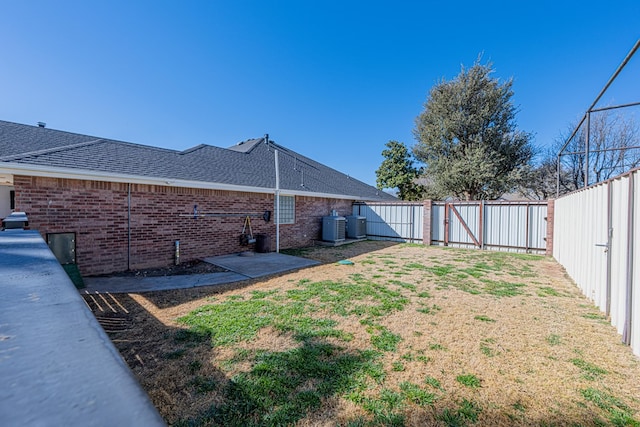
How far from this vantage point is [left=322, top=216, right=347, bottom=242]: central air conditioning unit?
1195cm

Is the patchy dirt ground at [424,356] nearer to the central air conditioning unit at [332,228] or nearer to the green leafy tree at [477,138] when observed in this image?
the central air conditioning unit at [332,228]

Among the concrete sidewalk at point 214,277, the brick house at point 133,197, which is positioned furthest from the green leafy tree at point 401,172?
the concrete sidewalk at point 214,277

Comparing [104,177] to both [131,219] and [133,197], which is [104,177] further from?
[131,219]

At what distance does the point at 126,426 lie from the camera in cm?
41

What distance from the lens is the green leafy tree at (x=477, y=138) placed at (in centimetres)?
1806

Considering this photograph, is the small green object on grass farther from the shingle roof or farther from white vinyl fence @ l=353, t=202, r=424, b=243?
white vinyl fence @ l=353, t=202, r=424, b=243

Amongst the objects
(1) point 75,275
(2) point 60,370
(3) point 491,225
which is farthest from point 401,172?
(2) point 60,370

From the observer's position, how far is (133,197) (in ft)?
22.5

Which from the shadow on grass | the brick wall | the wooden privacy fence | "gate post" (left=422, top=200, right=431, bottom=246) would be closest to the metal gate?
the wooden privacy fence

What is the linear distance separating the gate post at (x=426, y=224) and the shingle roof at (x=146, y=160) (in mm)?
3877

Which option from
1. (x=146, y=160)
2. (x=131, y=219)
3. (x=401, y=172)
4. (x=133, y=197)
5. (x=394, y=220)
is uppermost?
(x=401, y=172)

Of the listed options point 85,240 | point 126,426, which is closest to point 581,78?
point 126,426

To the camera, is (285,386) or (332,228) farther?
(332,228)

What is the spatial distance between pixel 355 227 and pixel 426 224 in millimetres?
3361
